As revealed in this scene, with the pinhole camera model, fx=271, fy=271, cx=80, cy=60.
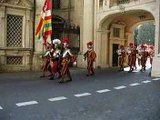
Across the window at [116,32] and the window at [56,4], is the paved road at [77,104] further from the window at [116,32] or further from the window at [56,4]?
the window at [56,4]

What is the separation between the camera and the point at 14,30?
16219 mm

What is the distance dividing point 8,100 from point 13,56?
9356 millimetres

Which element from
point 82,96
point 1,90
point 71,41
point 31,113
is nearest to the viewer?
point 31,113

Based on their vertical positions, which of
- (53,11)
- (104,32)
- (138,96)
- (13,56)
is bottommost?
(138,96)

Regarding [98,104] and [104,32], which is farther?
[104,32]

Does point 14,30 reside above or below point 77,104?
above

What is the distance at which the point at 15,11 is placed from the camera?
52.9 ft

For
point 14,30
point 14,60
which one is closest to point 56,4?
point 14,30

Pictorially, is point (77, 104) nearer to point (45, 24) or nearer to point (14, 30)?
point (45, 24)

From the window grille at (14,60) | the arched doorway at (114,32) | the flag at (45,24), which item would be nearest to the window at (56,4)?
the arched doorway at (114,32)

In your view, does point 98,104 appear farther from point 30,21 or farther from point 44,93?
point 30,21

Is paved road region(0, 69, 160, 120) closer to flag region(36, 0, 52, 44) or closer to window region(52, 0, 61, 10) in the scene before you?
flag region(36, 0, 52, 44)

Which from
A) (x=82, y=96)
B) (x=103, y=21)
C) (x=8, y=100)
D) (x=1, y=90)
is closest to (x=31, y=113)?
(x=8, y=100)

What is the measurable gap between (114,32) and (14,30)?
29.4ft
